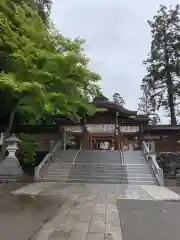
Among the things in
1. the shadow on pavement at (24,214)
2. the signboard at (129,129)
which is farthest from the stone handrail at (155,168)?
the shadow on pavement at (24,214)

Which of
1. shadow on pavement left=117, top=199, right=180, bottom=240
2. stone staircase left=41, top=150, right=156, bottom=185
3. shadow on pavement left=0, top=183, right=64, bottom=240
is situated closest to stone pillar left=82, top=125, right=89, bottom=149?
stone staircase left=41, top=150, right=156, bottom=185

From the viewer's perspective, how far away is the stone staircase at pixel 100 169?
50.7 feet

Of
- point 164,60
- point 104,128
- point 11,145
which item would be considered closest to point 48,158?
point 11,145

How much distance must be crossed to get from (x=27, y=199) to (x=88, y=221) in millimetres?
3656

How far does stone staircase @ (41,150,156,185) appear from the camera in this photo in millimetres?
15448

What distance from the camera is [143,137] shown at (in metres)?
23.3

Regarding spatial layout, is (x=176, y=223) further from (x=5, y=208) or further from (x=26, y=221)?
(x=5, y=208)

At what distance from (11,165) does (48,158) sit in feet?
9.51

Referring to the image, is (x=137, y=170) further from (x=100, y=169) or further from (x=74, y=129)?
(x=74, y=129)

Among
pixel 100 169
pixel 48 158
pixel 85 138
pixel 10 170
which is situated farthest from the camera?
pixel 85 138

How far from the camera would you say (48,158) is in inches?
718

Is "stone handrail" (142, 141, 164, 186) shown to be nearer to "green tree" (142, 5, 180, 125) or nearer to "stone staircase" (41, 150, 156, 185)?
"stone staircase" (41, 150, 156, 185)

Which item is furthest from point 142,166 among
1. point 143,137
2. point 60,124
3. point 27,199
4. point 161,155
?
point 27,199

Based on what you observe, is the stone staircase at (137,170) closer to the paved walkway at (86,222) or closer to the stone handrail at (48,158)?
the stone handrail at (48,158)
